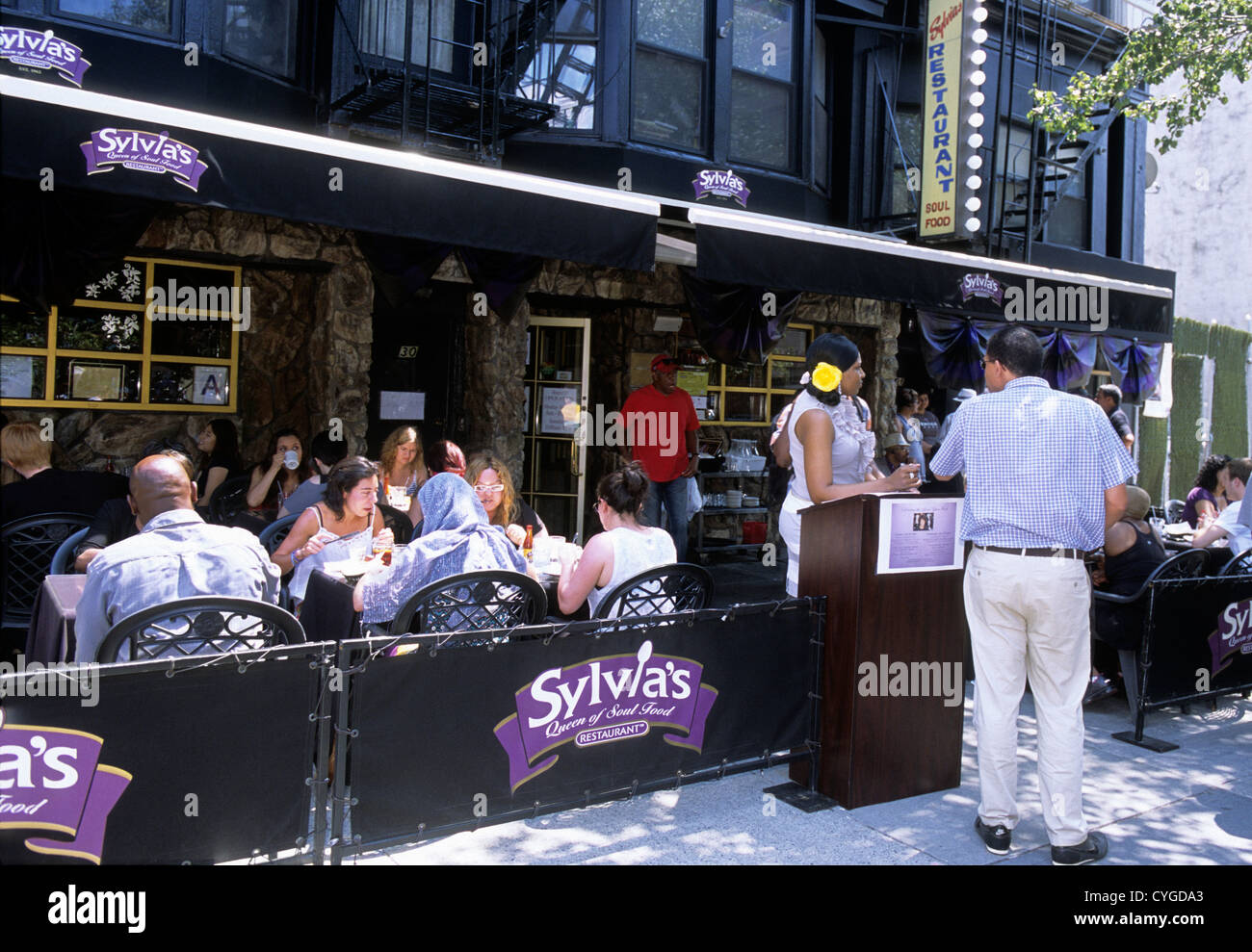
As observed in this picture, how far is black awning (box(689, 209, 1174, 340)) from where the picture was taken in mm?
6621

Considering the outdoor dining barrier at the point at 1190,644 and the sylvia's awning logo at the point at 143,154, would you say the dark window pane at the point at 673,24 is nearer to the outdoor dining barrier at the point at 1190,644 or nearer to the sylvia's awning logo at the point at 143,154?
the sylvia's awning logo at the point at 143,154

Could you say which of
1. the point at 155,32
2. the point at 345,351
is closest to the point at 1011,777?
the point at 345,351

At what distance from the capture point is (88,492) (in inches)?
209

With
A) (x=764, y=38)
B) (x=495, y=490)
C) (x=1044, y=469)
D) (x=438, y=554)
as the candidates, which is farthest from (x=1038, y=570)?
(x=764, y=38)

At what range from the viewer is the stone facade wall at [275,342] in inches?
293

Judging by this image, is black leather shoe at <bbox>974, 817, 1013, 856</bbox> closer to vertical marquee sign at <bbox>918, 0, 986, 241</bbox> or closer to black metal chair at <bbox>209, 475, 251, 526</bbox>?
black metal chair at <bbox>209, 475, 251, 526</bbox>

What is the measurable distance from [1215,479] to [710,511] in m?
4.63

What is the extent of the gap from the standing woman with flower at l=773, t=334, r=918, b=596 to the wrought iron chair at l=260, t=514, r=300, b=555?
2.64 m

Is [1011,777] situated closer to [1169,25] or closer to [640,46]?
[640,46]

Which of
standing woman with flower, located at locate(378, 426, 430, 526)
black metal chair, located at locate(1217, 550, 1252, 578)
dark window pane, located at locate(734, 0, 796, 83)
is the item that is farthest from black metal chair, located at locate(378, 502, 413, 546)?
dark window pane, located at locate(734, 0, 796, 83)

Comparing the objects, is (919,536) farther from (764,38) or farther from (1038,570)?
(764,38)

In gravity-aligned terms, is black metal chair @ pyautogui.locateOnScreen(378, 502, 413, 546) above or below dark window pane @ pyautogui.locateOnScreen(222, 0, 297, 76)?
below

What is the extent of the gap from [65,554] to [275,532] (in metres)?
1.03

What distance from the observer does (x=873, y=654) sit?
4.14 metres
